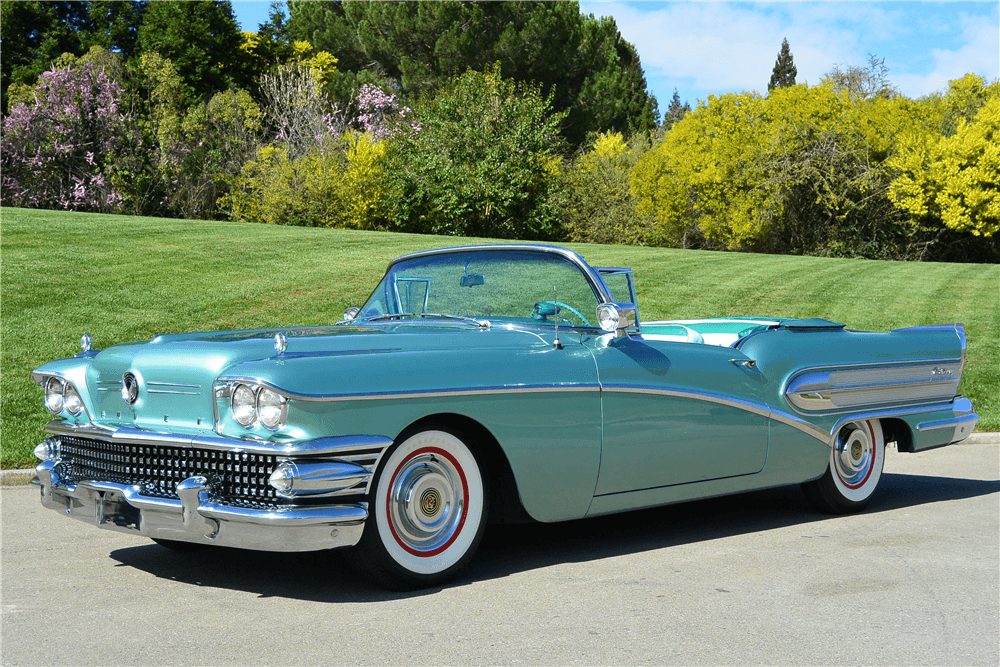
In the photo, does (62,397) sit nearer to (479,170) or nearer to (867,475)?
(867,475)

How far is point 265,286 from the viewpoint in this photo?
52.3ft

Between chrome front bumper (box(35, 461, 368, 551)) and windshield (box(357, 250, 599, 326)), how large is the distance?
167 centimetres

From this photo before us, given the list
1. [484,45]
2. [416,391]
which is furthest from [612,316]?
[484,45]

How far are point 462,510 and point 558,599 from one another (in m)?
0.58

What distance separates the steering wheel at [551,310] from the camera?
5141 millimetres

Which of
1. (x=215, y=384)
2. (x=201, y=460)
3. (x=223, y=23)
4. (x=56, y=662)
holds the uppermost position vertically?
(x=223, y=23)

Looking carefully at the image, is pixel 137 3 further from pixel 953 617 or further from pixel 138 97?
pixel 953 617

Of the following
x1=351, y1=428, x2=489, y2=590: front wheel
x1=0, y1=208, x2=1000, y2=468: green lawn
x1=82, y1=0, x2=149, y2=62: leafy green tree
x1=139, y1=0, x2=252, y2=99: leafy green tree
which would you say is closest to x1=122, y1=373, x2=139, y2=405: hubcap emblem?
x1=351, y1=428, x2=489, y2=590: front wheel

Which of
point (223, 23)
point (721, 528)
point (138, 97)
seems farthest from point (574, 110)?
point (721, 528)

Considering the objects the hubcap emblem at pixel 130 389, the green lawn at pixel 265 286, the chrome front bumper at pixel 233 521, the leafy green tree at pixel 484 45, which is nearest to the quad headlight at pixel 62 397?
the hubcap emblem at pixel 130 389

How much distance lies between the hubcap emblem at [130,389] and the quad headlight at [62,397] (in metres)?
0.47

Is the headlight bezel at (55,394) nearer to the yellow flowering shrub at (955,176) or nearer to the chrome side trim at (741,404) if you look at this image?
the chrome side trim at (741,404)

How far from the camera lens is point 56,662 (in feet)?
11.0

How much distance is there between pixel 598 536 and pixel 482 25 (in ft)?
127
